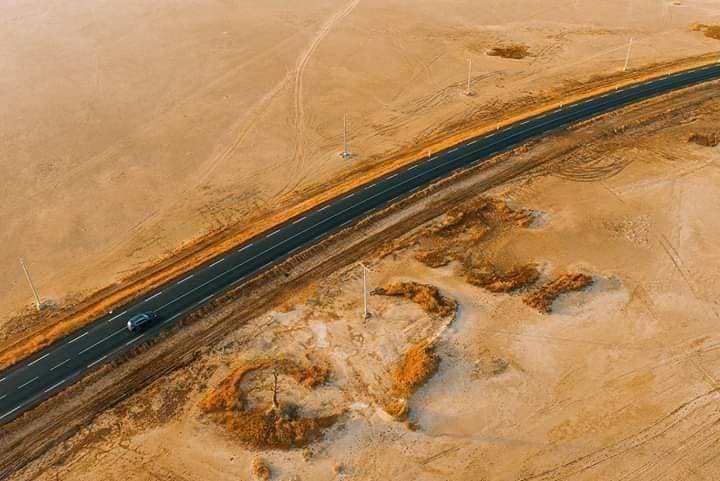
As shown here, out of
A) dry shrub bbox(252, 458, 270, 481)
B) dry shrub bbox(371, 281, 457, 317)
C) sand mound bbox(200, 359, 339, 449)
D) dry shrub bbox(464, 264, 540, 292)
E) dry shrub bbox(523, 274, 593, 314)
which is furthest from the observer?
dry shrub bbox(464, 264, 540, 292)

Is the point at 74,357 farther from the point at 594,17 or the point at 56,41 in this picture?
the point at 594,17

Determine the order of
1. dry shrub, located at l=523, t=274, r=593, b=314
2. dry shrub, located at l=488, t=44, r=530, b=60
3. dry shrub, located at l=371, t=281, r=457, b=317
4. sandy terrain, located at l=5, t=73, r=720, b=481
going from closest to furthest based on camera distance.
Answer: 1. sandy terrain, located at l=5, t=73, r=720, b=481
2. dry shrub, located at l=371, t=281, r=457, b=317
3. dry shrub, located at l=523, t=274, r=593, b=314
4. dry shrub, located at l=488, t=44, r=530, b=60

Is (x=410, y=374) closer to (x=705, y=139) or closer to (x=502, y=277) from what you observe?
(x=502, y=277)

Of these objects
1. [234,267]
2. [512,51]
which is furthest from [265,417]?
[512,51]

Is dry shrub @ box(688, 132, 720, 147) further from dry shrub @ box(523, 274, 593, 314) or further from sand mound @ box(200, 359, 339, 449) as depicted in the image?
sand mound @ box(200, 359, 339, 449)

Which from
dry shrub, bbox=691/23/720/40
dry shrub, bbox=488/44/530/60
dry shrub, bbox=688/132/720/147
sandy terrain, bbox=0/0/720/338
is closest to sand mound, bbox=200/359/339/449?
sandy terrain, bbox=0/0/720/338

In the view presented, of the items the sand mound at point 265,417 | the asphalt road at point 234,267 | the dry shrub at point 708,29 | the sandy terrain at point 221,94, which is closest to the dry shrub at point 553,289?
the asphalt road at point 234,267

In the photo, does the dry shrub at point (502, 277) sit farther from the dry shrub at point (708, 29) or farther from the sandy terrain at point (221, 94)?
the dry shrub at point (708, 29)
